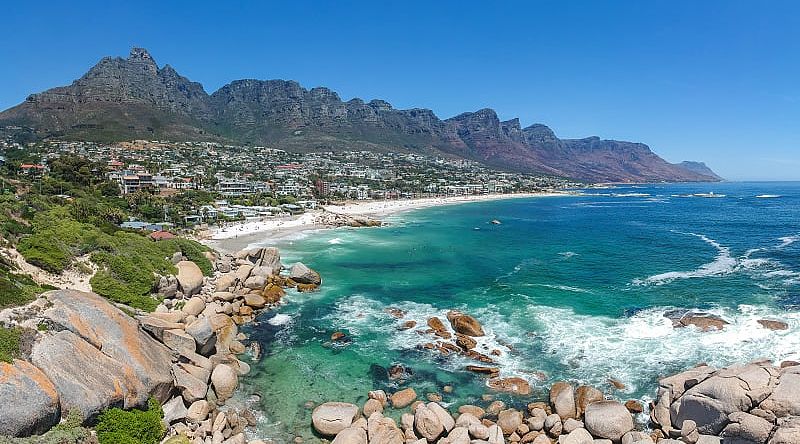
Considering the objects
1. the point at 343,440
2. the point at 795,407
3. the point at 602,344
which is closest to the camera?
the point at 795,407

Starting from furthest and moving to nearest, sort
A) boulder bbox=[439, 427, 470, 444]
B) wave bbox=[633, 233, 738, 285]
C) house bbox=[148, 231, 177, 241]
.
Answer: house bbox=[148, 231, 177, 241], wave bbox=[633, 233, 738, 285], boulder bbox=[439, 427, 470, 444]

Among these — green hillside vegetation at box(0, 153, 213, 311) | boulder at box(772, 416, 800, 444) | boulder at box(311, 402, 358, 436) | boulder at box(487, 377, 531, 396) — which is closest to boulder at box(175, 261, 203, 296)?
green hillside vegetation at box(0, 153, 213, 311)

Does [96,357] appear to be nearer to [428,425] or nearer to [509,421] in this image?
[428,425]

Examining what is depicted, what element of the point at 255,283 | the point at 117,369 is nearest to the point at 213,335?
the point at 117,369

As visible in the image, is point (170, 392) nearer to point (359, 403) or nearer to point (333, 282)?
point (359, 403)

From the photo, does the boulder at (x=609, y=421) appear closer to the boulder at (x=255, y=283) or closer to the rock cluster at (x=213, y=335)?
the rock cluster at (x=213, y=335)

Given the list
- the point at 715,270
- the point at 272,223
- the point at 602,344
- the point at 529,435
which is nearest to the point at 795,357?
the point at 602,344

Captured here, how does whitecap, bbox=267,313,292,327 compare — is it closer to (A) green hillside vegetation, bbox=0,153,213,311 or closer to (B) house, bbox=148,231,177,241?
(A) green hillside vegetation, bbox=0,153,213,311
